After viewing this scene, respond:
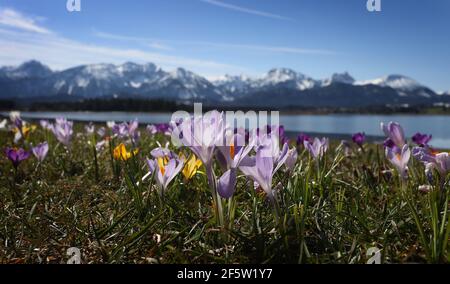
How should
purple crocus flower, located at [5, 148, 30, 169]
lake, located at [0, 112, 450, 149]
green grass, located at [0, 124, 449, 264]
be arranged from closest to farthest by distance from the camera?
green grass, located at [0, 124, 449, 264], purple crocus flower, located at [5, 148, 30, 169], lake, located at [0, 112, 450, 149]

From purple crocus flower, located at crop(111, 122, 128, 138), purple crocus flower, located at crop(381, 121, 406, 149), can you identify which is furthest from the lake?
purple crocus flower, located at crop(381, 121, 406, 149)

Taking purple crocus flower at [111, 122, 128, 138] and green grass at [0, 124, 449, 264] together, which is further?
purple crocus flower at [111, 122, 128, 138]

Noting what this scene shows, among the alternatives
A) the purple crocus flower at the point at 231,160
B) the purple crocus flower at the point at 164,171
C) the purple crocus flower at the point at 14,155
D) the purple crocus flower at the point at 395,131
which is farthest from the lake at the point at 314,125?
the purple crocus flower at the point at 231,160

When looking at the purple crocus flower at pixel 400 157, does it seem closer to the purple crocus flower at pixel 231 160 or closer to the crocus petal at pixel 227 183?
the purple crocus flower at pixel 231 160

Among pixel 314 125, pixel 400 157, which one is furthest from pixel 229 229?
pixel 314 125

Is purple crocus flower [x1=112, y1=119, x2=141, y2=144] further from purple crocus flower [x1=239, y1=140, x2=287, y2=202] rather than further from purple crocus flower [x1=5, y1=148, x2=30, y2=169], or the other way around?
purple crocus flower [x1=239, y1=140, x2=287, y2=202]

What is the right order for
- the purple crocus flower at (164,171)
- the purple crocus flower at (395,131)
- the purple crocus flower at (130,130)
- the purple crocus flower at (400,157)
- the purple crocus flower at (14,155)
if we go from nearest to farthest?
the purple crocus flower at (164,171)
the purple crocus flower at (400,157)
the purple crocus flower at (395,131)
the purple crocus flower at (14,155)
the purple crocus flower at (130,130)

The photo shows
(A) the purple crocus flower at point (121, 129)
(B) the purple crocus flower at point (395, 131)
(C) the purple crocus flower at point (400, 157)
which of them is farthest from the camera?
(A) the purple crocus flower at point (121, 129)

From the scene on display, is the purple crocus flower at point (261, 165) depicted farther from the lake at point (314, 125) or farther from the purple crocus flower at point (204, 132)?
the lake at point (314, 125)

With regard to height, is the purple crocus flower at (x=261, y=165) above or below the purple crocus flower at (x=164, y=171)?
above

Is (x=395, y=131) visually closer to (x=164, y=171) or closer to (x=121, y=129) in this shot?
(x=164, y=171)

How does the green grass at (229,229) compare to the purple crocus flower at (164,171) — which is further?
the purple crocus flower at (164,171)

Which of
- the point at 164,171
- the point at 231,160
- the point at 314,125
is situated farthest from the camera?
the point at 314,125
